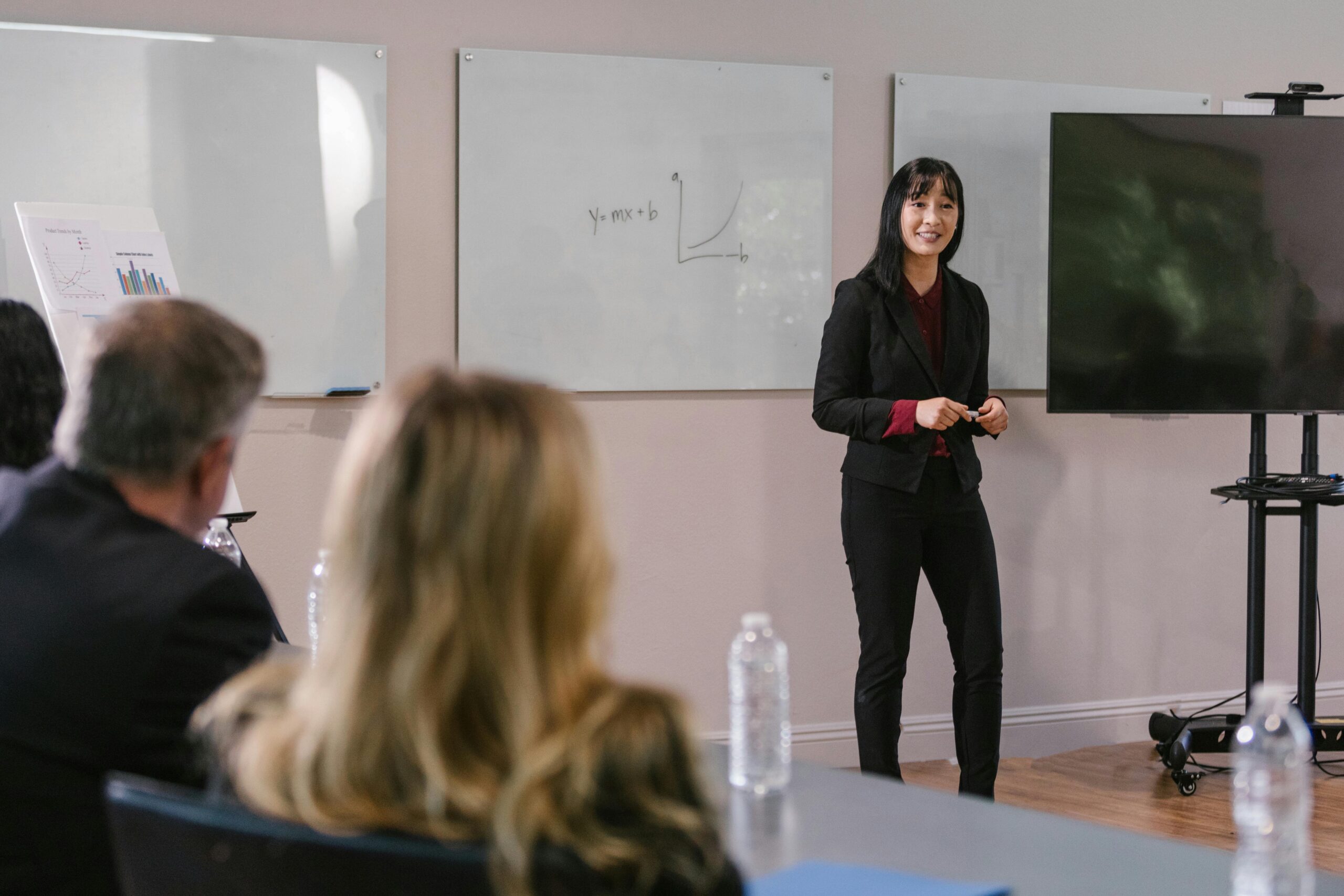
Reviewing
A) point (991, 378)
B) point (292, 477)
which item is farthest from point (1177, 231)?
point (292, 477)

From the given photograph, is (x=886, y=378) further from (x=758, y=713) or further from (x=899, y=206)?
(x=758, y=713)

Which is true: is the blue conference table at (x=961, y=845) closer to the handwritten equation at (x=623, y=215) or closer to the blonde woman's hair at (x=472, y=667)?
the blonde woman's hair at (x=472, y=667)

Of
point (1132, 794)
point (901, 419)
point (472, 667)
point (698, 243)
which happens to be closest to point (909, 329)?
point (901, 419)

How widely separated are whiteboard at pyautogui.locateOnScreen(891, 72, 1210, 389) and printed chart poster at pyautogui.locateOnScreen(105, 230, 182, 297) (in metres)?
2.10

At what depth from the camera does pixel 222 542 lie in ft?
8.40

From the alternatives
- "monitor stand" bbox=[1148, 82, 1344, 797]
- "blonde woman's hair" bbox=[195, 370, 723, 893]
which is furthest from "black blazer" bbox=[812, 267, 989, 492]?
"blonde woman's hair" bbox=[195, 370, 723, 893]

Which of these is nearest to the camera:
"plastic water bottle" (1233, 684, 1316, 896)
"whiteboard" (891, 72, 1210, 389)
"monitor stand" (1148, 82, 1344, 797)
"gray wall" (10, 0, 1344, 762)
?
"plastic water bottle" (1233, 684, 1316, 896)

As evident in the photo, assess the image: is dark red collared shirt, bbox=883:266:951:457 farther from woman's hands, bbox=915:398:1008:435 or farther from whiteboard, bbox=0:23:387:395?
whiteboard, bbox=0:23:387:395

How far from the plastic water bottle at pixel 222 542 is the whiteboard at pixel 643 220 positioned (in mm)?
1143

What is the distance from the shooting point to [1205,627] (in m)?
4.40

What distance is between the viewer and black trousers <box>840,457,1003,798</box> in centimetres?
314

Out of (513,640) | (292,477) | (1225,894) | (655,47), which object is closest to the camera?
(513,640)

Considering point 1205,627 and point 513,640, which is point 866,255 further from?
point 513,640

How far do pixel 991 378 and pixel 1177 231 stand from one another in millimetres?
697
